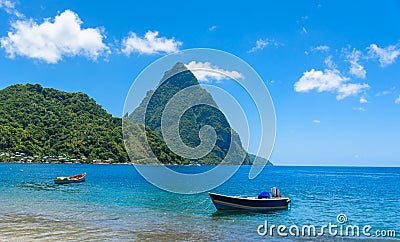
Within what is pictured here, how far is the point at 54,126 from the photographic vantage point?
14325 cm

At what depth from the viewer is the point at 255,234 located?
17.5 meters

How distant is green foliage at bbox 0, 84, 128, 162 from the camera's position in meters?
128

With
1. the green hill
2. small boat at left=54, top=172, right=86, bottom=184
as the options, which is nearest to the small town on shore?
the green hill

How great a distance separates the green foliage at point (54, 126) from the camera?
128125mm

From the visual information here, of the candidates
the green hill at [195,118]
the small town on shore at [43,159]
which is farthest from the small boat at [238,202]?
the small town on shore at [43,159]

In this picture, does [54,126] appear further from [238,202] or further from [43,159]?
[238,202]

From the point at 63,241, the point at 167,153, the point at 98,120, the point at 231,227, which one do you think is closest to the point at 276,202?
the point at 231,227

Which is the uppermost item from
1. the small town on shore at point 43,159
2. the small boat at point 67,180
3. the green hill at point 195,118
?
the green hill at point 195,118

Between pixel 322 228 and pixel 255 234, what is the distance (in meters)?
4.97

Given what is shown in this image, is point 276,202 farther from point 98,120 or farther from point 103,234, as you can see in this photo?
point 98,120

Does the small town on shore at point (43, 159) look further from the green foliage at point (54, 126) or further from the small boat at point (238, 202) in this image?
the small boat at point (238, 202)

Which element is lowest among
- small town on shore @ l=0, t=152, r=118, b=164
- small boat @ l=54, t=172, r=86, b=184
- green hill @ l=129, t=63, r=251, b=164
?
small boat @ l=54, t=172, r=86, b=184

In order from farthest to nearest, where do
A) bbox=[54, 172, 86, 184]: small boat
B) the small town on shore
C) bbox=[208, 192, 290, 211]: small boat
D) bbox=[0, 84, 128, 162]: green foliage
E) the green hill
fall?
bbox=[0, 84, 128, 162]: green foliage, the small town on shore, bbox=[54, 172, 86, 184]: small boat, bbox=[208, 192, 290, 211]: small boat, the green hill

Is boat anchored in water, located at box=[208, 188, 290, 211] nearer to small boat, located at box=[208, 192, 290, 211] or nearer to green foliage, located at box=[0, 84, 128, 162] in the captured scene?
small boat, located at box=[208, 192, 290, 211]
